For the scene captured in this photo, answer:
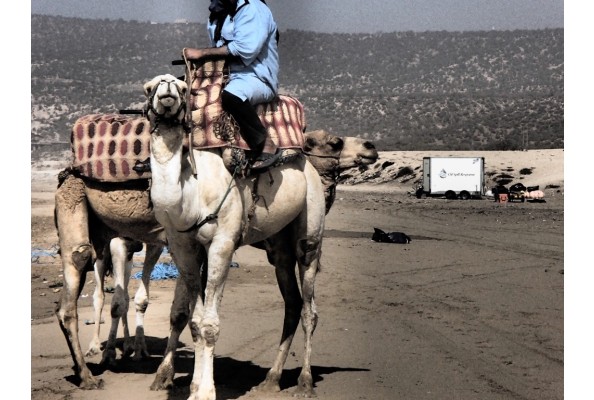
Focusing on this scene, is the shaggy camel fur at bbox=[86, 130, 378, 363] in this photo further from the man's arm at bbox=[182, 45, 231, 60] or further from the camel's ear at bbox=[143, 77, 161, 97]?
the camel's ear at bbox=[143, 77, 161, 97]

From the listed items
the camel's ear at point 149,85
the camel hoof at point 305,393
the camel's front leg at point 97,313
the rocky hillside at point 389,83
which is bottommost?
the camel hoof at point 305,393

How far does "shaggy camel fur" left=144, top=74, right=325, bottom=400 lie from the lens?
24.3ft

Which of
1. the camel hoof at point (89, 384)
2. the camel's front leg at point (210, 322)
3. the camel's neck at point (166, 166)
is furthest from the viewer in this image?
the camel hoof at point (89, 384)

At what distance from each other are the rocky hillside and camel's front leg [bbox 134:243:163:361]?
4825 cm

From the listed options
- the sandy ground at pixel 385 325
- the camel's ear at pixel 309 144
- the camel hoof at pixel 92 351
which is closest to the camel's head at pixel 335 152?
the camel's ear at pixel 309 144

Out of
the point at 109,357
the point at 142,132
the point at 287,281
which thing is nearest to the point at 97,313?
the point at 109,357

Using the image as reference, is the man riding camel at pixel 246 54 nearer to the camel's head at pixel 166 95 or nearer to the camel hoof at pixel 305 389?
the camel's head at pixel 166 95

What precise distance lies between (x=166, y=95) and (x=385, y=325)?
580 centimetres

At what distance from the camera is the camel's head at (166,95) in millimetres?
7161

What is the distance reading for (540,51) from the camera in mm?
89188

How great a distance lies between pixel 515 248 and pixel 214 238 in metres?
14.7

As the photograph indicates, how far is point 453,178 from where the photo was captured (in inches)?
1542

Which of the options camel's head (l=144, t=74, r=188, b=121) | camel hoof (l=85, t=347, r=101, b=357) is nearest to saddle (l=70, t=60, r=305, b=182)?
camel's head (l=144, t=74, r=188, b=121)
